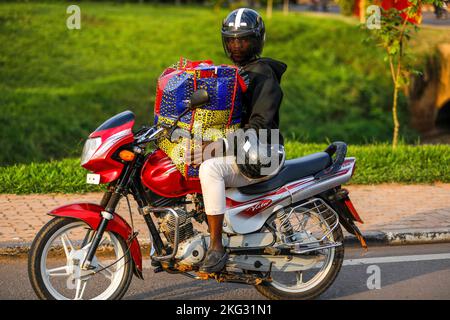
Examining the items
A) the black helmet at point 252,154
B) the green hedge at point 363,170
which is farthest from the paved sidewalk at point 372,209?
the black helmet at point 252,154

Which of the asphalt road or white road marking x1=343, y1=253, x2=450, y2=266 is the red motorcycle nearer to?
the asphalt road

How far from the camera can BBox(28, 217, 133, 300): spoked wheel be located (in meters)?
5.41

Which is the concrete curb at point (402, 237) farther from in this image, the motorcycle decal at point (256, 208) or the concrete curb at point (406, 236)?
the motorcycle decal at point (256, 208)

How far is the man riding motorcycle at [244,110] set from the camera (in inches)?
218

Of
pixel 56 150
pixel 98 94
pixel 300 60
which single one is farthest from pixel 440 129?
pixel 56 150

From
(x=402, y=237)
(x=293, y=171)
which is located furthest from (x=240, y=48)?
(x=402, y=237)

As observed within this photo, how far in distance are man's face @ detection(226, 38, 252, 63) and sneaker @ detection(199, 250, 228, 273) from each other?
131cm

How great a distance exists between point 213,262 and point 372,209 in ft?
11.7

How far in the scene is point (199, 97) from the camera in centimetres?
527

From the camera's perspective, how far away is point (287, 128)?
2016 cm

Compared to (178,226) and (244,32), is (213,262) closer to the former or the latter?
(178,226)

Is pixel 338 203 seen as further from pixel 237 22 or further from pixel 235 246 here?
pixel 237 22

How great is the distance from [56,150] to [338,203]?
11.6m
